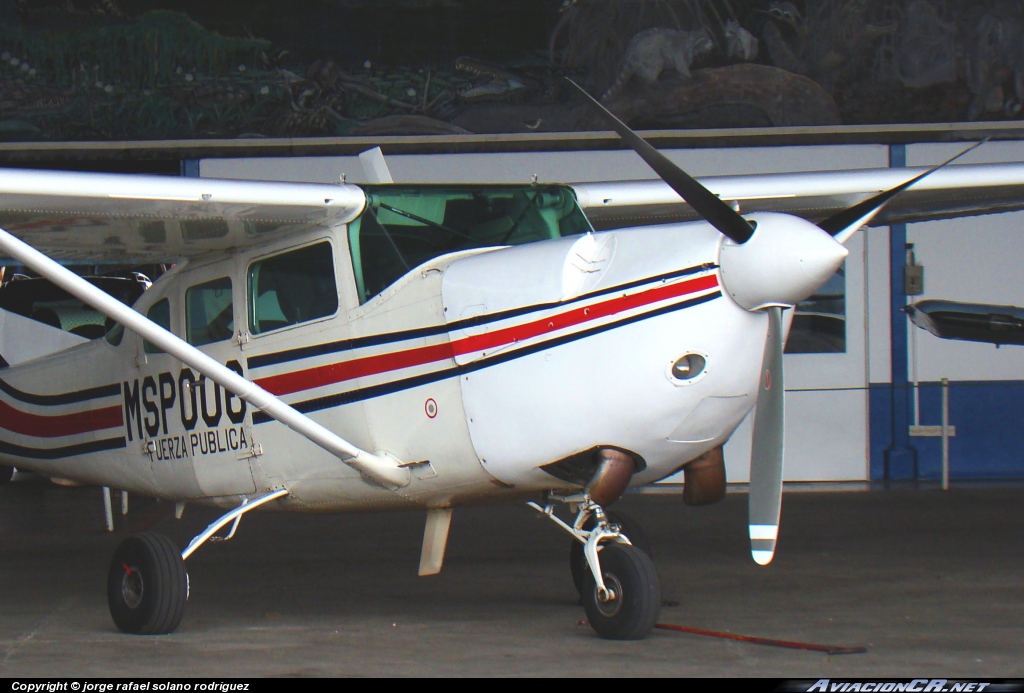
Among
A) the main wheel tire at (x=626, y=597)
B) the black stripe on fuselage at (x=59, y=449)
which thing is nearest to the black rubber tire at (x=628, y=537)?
the main wheel tire at (x=626, y=597)

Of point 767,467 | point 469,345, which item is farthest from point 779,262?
point 469,345

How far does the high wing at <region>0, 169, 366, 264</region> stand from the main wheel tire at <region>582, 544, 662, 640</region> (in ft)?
7.30

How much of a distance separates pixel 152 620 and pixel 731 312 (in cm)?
324

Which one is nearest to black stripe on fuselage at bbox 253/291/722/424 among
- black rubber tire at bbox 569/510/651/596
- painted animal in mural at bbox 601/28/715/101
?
black rubber tire at bbox 569/510/651/596

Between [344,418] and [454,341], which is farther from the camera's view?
[344,418]

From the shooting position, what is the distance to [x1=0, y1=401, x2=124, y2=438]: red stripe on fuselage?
26.0 feet

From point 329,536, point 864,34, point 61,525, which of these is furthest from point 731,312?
point 864,34

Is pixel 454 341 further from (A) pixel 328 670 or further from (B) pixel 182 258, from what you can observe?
(B) pixel 182 258

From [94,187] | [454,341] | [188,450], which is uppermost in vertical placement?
[94,187]

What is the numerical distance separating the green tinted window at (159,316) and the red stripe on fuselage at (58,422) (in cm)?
47

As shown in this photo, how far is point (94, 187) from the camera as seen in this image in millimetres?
6379

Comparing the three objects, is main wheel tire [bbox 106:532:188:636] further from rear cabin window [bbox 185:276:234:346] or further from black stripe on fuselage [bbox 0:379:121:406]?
black stripe on fuselage [bbox 0:379:121:406]

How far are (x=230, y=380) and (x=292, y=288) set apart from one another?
0.76 metres

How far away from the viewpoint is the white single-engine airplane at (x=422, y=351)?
547cm
